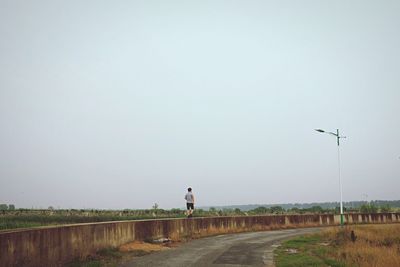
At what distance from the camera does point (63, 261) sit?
1136cm

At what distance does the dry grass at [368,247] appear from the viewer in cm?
1360

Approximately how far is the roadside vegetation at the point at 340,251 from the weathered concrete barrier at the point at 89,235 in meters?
5.71

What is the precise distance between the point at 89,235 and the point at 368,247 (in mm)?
11649

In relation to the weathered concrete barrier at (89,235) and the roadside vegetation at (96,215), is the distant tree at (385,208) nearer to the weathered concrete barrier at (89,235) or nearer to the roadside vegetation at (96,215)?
the roadside vegetation at (96,215)

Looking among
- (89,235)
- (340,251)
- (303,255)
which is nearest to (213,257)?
(303,255)

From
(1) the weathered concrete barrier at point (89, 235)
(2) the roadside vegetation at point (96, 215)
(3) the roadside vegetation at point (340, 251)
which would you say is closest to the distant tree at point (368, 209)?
(2) the roadside vegetation at point (96, 215)

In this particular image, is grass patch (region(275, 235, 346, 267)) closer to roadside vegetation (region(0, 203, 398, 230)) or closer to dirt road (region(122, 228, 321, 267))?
dirt road (region(122, 228, 321, 267))

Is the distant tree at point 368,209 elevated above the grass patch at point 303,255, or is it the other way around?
the grass patch at point 303,255

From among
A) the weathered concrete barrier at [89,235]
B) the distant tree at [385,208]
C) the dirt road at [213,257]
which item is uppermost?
the weathered concrete barrier at [89,235]

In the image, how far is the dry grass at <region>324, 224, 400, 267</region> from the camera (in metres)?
13.6

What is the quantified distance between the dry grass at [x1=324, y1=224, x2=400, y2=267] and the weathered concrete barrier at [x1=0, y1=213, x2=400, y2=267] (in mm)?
6667

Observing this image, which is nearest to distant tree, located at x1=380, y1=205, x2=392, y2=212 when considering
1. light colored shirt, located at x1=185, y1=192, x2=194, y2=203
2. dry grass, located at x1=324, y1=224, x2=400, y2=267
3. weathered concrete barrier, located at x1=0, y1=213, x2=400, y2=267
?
weathered concrete barrier, located at x1=0, y1=213, x2=400, y2=267

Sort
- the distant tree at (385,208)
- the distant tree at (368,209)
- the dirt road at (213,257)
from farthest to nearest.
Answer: the distant tree at (385,208) → the distant tree at (368,209) → the dirt road at (213,257)

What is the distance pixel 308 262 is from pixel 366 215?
2829 cm
